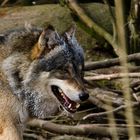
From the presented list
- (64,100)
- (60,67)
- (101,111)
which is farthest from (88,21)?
(60,67)

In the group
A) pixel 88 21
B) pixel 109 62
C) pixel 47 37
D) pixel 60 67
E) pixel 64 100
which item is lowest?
pixel 88 21

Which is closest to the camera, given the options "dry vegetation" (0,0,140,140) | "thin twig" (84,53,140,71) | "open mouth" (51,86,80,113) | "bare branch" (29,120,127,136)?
"open mouth" (51,86,80,113)

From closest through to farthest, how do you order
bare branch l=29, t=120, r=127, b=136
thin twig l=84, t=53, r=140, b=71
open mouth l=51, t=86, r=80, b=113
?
1. open mouth l=51, t=86, r=80, b=113
2. bare branch l=29, t=120, r=127, b=136
3. thin twig l=84, t=53, r=140, b=71

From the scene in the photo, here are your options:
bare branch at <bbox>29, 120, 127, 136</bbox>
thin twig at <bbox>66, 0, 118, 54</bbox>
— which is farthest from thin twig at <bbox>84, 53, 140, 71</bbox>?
bare branch at <bbox>29, 120, 127, 136</bbox>

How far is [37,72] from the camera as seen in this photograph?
6.72m

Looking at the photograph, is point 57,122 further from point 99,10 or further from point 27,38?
point 99,10

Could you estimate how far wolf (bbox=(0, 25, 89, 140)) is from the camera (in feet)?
22.0

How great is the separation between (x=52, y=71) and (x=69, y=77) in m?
0.19

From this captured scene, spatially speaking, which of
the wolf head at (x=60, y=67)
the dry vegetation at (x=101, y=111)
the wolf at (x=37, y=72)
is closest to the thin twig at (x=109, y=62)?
the dry vegetation at (x=101, y=111)

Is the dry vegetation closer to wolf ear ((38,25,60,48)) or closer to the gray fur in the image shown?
the gray fur

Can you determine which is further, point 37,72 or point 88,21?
point 88,21

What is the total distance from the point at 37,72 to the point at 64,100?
1.66 ft

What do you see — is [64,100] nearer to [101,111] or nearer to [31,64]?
[31,64]

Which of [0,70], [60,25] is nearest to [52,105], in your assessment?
[0,70]
